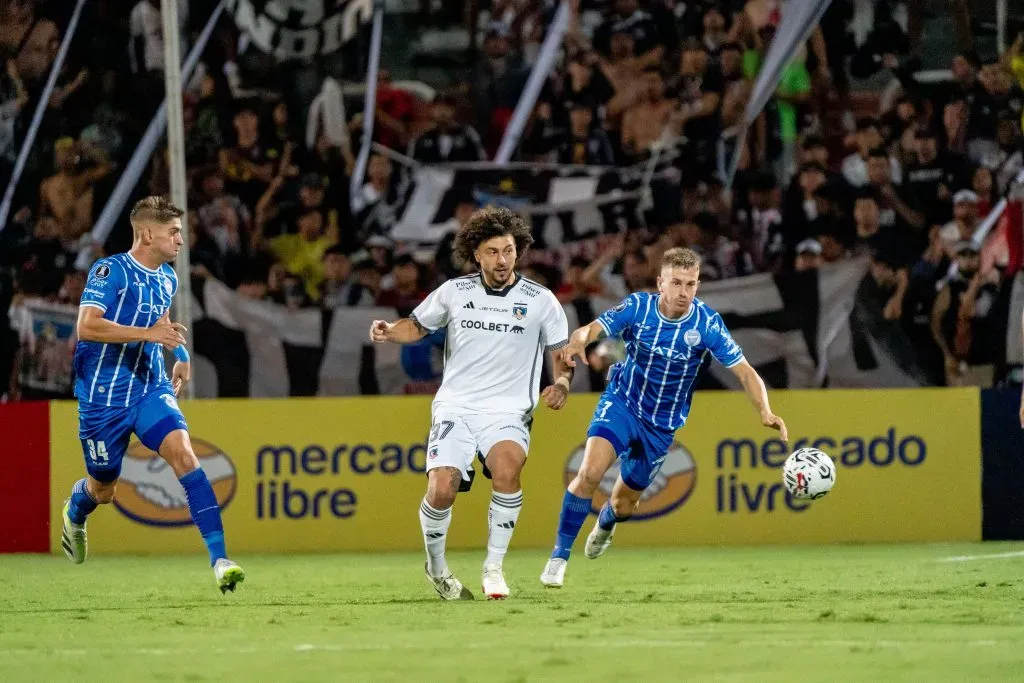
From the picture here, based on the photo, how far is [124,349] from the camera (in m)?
9.20

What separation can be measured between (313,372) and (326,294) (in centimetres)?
106

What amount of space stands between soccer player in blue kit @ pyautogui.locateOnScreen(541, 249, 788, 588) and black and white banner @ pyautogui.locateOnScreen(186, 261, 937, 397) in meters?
4.93

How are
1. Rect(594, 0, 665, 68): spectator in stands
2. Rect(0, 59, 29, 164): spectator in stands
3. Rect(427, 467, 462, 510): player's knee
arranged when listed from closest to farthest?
Rect(427, 467, 462, 510): player's knee → Rect(594, 0, 665, 68): spectator in stands → Rect(0, 59, 29, 164): spectator in stands

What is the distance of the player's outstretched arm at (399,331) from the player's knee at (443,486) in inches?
31.1

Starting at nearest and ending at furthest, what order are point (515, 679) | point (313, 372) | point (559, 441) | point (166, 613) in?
point (515, 679) → point (166, 613) → point (559, 441) → point (313, 372)

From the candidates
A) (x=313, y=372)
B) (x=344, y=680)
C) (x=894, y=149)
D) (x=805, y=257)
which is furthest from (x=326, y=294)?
(x=344, y=680)

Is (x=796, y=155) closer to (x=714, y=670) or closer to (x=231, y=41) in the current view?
(x=231, y=41)

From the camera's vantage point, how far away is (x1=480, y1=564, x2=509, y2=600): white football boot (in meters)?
8.67

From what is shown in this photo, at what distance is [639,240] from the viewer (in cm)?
1636

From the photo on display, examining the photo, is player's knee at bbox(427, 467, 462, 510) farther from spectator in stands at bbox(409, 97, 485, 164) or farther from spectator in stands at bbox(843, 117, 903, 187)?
spectator in stands at bbox(843, 117, 903, 187)

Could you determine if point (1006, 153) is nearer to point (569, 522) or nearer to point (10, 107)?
point (569, 522)

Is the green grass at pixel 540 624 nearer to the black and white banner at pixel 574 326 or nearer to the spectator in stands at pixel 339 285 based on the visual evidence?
the black and white banner at pixel 574 326

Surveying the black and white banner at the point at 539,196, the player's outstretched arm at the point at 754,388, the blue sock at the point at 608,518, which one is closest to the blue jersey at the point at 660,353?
the player's outstretched arm at the point at 754,388

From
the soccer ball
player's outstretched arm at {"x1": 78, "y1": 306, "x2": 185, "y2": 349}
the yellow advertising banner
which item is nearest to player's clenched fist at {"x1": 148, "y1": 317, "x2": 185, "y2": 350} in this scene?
player's outstretched arm at {"x1": 78, "y1": 306, "x2": 185, "y2": 349}
